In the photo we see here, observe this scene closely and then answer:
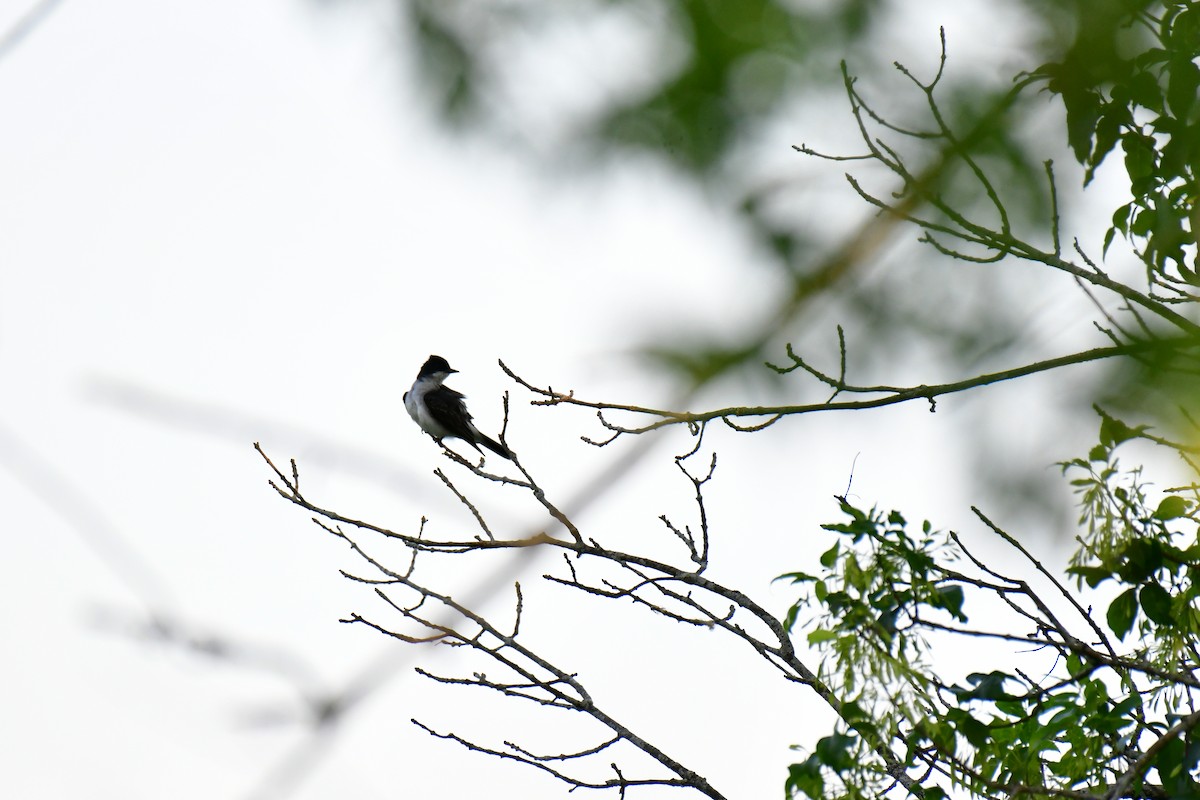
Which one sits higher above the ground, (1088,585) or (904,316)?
(1088,585)

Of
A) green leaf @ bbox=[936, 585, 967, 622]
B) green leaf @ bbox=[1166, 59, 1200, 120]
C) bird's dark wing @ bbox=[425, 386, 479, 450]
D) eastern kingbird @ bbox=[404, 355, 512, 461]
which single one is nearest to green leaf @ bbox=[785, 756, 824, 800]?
green leaf @ bbox=[936, 585, 967, 622]

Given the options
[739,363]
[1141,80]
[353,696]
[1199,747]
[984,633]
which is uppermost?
[1141,80]

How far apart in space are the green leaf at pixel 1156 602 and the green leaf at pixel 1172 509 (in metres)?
0.19

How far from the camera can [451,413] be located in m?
11.4

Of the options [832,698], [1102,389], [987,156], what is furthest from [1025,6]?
[832,698]

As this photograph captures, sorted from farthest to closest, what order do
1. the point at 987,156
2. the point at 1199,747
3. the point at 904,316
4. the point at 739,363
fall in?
1. the point at 1199,747
2. the point at 904,316
3. the point at 987,156
4. the point at 739,363

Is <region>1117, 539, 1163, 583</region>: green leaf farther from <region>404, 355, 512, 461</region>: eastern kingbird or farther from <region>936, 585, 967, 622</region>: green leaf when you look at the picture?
<region>404, 355, 512, 461</region>: eastern kingbird

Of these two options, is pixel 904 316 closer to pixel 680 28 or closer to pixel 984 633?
pixel 680 28

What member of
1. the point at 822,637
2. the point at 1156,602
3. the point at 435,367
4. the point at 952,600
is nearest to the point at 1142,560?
the point at 1156,602

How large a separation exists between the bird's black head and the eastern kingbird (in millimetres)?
375

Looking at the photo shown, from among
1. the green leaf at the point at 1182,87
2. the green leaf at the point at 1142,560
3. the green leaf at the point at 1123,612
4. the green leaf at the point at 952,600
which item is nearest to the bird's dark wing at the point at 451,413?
the green leaf at the point at 952,600

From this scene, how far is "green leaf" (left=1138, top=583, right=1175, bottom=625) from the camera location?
3.39 m

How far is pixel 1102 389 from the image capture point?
256 cm

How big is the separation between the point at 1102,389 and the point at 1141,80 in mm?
617
